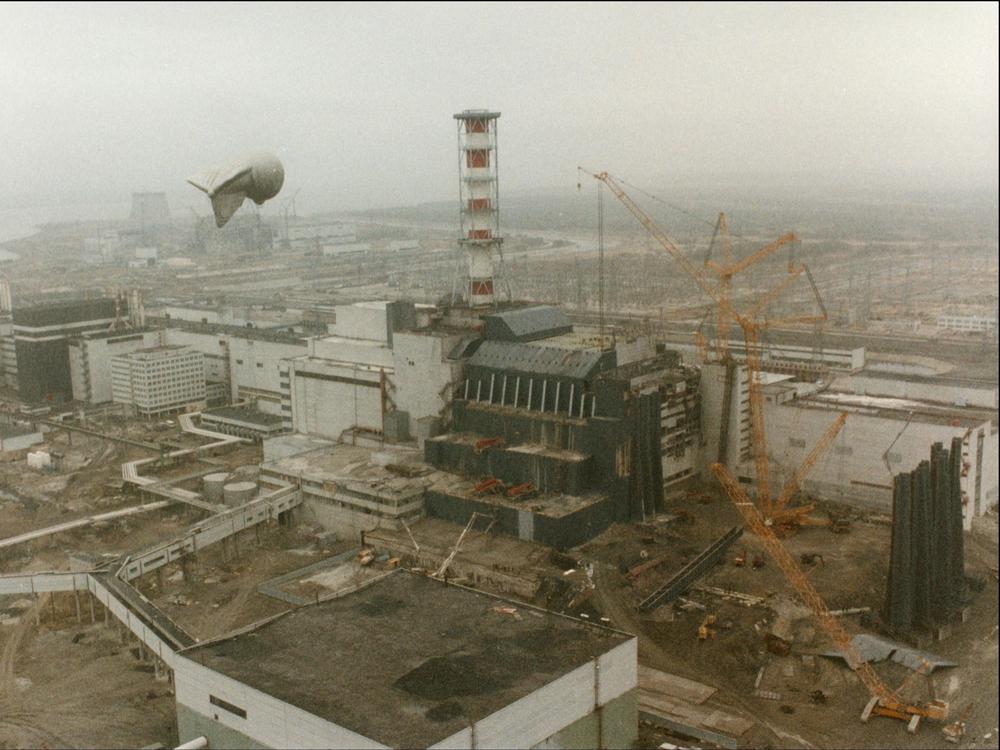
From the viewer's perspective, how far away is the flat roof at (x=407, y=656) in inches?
323

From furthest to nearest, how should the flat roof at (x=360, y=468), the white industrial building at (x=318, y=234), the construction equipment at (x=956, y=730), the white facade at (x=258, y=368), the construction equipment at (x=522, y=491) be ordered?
the white industrial building at (x=318, y=234) → the white facade at (x=258, y=368) → the flat roof at (x=360, y=468) → the construction equipment at (x=522, y=491) → the construction equipment at (x=956, y=730)

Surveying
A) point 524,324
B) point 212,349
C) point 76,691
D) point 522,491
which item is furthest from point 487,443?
point 212,349

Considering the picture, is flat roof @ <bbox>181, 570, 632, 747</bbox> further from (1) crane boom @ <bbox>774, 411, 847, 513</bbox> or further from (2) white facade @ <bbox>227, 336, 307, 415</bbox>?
(2) white facade @ <bbox>227, 336, 307, 415</bbox>

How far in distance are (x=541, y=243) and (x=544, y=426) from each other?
1543 centimetres

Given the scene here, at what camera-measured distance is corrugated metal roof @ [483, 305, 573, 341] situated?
1783 cm

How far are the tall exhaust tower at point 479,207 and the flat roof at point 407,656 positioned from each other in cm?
1022

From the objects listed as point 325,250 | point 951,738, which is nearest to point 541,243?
point 325,250

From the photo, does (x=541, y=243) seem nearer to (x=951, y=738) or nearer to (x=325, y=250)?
(x=325, y=250)

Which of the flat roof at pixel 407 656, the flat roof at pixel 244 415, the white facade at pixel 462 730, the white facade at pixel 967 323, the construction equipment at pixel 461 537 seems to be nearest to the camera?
the white facade at pixel 462 730

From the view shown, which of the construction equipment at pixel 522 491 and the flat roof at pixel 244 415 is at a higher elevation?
the construction equipment at pixel 522 491

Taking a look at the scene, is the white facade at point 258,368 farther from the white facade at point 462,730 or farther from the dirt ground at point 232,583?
the white facade at point 462,730

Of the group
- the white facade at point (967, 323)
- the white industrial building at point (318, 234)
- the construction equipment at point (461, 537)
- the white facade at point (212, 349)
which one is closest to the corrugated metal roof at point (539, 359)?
the construction equipment at point (461, 537)

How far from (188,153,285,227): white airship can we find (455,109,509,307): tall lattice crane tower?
8.98 m

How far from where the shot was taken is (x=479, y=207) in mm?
20203
